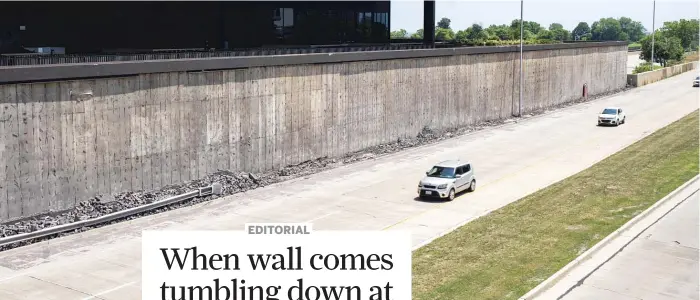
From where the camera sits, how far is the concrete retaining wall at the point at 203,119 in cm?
2516

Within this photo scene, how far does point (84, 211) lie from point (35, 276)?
6.06m

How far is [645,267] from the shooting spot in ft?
74.2

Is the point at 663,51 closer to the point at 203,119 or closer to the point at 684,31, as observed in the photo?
the point at 684,31

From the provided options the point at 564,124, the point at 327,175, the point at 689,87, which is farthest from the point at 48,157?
the point at 689,87

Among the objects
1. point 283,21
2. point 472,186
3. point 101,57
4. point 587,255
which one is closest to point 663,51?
point 283,21

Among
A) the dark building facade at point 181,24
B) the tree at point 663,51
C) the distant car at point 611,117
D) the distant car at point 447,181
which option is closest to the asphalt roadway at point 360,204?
the distant car at point 447,181

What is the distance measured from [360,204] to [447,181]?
370 centimetres

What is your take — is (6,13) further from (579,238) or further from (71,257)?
(579,238)

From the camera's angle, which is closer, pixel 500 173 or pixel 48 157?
pixel 48 157

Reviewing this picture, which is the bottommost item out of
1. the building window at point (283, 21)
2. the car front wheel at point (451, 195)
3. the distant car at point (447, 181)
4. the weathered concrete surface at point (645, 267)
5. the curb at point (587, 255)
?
the weathered concrete surface at point (645, 267)

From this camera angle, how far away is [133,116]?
28.4 metres

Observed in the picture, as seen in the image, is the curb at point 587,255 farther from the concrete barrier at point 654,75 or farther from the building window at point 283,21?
the concrete barrier at point 654,75

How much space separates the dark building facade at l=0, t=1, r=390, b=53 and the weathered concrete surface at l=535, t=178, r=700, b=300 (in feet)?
99.7

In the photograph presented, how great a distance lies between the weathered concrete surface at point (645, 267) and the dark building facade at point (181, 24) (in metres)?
30.4
